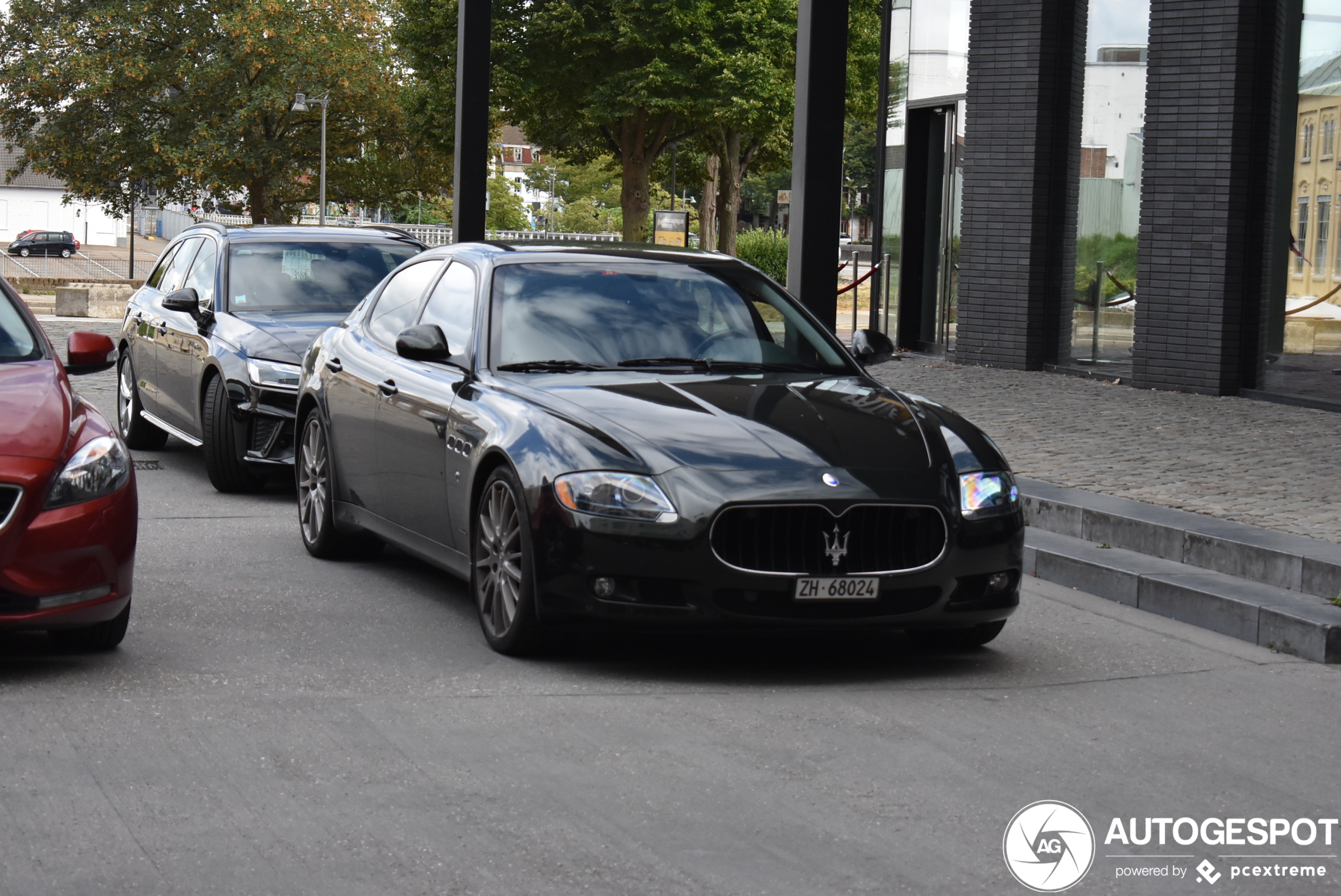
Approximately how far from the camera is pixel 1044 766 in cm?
520

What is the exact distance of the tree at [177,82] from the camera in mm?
50812

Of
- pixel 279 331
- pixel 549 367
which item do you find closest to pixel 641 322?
pixel 549 367

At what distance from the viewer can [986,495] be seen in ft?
21.2

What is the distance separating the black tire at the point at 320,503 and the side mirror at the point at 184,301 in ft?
8.77

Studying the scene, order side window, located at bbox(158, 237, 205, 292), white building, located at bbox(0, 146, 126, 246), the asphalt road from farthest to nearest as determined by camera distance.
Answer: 1. white building, located at bbox(0, 146, 126, 246)
2. side window, located at bbox(158, 237, 205, 292)
3. the asphalt road

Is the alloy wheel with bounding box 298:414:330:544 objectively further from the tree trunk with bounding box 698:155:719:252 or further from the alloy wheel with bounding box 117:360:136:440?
the tree trunk with bounding box 698:155:719:252

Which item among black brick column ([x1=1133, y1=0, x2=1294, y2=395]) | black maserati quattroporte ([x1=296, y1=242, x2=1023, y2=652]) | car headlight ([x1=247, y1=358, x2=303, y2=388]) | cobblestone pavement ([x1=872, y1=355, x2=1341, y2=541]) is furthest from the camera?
black brick column ([x1=1133, y1=0, x2=1294, y2=395])

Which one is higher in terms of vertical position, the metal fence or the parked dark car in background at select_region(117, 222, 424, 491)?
the parked dark car in background at select_region(117, 222, 424, 491)

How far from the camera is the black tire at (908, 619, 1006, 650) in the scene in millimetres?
A: 6793

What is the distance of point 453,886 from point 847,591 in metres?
2.42

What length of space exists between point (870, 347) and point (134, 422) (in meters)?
7.13

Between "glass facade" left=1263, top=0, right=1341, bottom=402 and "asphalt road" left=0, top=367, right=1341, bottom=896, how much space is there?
28.4ft

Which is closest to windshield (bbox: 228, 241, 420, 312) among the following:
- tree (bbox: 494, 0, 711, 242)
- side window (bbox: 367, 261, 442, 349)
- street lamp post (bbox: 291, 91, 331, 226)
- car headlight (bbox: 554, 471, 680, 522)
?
side window (bbox: 367, 261, 442, 349)

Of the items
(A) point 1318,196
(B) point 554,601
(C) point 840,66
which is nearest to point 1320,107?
(A) point 1318,196
